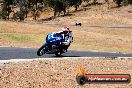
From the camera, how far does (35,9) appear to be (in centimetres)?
12306

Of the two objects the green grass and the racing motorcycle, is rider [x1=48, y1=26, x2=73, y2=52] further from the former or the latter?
the green grass

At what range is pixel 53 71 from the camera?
19.5 meters

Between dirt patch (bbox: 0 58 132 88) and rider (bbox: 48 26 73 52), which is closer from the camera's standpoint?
dirt patch (bbox: 0 58 132 88)

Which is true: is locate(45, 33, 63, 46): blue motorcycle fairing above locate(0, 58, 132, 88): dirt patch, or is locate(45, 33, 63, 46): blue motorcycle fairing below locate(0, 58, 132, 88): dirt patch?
above

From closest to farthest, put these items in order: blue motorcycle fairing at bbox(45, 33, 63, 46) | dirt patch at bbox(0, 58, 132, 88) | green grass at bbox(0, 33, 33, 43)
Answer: dirt patch at bbox(0, 58, 132, 88)
blue motorcycle fairing at bbox(45, 33, 63, 46)
green grass at bbox(0, 33, 33, 43)

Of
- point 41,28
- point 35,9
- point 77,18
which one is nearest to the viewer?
point 41,28

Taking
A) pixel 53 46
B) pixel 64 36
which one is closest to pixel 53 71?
pixel 53 46

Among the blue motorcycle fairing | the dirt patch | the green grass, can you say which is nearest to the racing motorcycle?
the blue motorcycle fairing

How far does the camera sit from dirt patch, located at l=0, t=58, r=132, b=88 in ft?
56.9

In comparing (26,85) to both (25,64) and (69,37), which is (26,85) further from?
(69,37)

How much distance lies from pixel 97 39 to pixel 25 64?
26.9 meters

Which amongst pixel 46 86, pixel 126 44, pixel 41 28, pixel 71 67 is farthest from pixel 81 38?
pixel 46 86

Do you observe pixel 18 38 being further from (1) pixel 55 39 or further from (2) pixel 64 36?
(2) pixel 64 36

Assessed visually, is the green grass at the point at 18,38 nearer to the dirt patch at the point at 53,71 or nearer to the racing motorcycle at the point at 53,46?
the racing motorcycle at the point at 53,46
